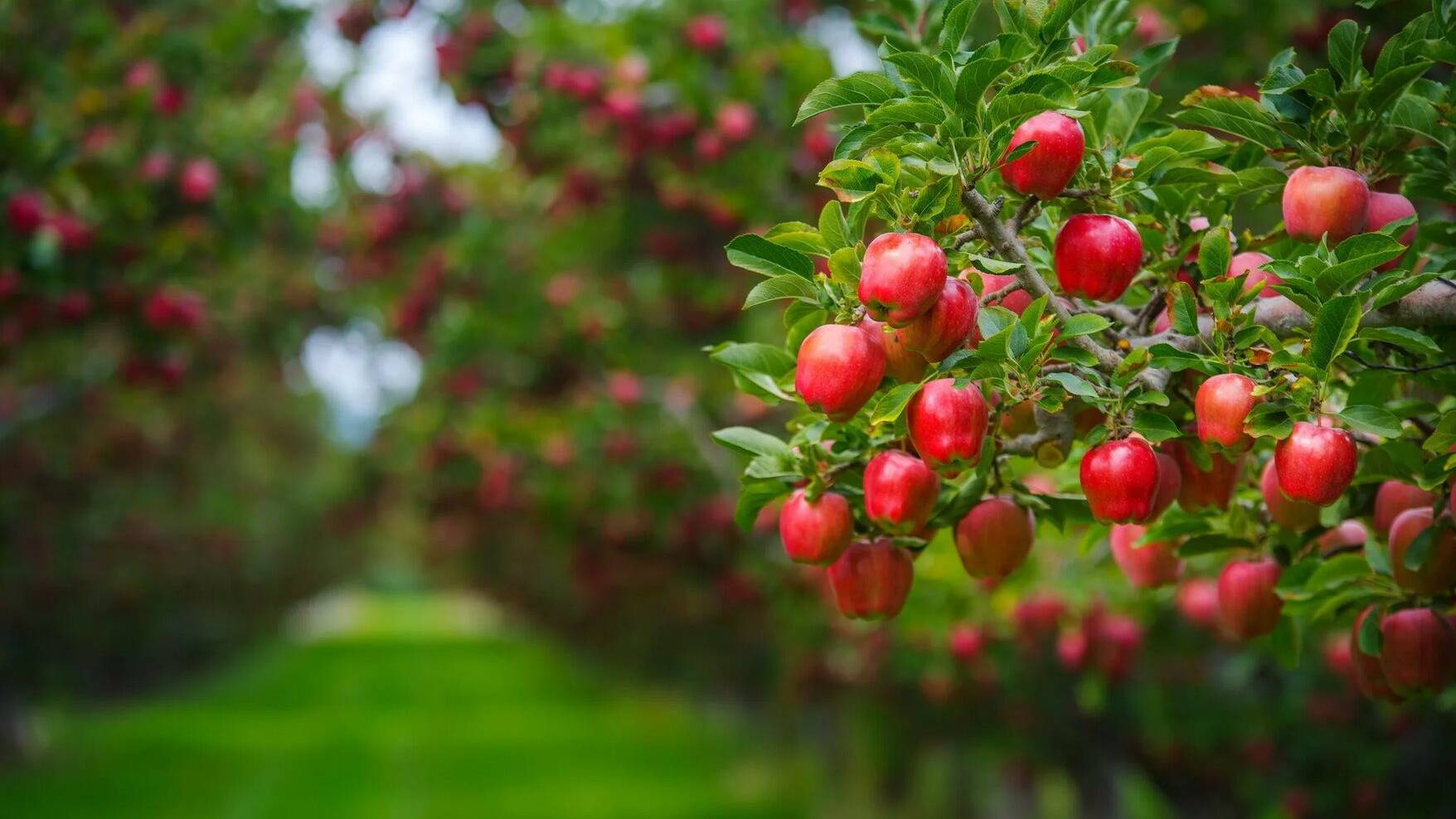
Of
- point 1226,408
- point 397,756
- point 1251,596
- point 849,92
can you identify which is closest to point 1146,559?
point 1251,596

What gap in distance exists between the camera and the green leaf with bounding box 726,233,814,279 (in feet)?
5.27

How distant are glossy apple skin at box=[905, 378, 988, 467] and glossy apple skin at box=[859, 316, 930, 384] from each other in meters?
0.10

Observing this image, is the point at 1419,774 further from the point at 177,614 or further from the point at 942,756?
the point at 177,614

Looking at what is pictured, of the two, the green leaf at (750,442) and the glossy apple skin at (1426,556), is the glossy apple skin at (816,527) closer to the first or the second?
the green leaf at (750,442)

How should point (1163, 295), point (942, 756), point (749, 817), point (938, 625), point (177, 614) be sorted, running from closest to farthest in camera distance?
point (1163, 295)
point (938, 625)
point (942, 756)
point (749, 817)
point (177, 614)

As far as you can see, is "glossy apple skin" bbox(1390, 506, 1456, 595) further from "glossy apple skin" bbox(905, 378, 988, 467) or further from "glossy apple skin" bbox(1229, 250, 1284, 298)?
"glossy apple skin" bbox(905, 378, 988, 467)

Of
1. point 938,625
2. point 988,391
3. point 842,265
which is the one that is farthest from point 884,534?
point 938,625

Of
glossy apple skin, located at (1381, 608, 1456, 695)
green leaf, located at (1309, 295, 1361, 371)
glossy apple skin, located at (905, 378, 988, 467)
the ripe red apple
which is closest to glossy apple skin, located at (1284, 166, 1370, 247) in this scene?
green leaf, located at (1309, 295, 1361, 371)

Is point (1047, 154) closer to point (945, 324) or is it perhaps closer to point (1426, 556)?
point (945, 324)

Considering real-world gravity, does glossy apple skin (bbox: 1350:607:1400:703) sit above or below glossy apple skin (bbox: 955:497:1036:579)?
below

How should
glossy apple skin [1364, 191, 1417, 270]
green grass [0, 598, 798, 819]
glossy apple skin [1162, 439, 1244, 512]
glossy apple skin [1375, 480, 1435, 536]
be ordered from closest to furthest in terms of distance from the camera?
glossy apple skin [1364, 191, 1417, 270] → glossy apple skin [1162, 439, 1244, 512] → glossy apple skin [1375, 480, 1435, 536] → green grass [0, 598, 798, 819]

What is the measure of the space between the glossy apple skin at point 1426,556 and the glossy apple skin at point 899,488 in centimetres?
71

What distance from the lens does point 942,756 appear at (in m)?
7.68

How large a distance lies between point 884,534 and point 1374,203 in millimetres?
816
